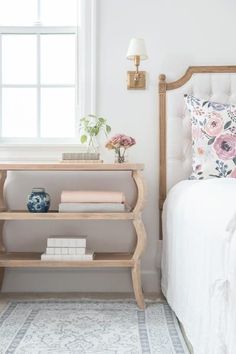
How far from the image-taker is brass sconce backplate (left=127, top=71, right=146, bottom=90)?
313 centimetres

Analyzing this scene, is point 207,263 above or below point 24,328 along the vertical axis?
above

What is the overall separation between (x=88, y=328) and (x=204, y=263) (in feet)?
2.92

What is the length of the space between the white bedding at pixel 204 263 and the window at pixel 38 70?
1.11 m

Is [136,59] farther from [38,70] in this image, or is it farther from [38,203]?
→ [38,203]

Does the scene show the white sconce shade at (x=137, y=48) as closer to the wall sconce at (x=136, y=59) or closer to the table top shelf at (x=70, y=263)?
the wall sconce at (x=136, y=59)

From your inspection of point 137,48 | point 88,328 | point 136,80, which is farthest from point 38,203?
point 137,48

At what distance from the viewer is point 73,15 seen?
329 cm

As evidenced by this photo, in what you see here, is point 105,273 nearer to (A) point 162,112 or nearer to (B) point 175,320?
(B) point 175,320

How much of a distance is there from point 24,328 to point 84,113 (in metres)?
1.45

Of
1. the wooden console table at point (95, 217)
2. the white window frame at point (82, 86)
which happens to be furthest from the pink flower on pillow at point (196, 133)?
the white window frame at point (82, 86)

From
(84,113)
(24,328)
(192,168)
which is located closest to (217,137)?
(192,168)

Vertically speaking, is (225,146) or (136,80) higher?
(136,80)

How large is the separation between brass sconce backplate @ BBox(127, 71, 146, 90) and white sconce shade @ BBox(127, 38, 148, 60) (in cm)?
16

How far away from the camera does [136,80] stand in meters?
3.12
